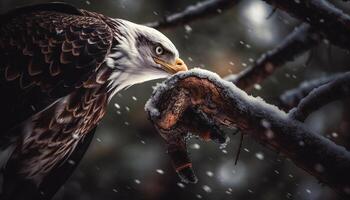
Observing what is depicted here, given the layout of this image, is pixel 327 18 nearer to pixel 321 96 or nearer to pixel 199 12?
pixel 321 96

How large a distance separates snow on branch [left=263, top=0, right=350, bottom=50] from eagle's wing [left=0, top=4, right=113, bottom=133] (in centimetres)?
97

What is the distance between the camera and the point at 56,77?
7.32 ft

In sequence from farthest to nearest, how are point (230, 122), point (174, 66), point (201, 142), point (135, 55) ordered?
point (201, 142), point (135, 55), point (174, 66), point (230, 122)

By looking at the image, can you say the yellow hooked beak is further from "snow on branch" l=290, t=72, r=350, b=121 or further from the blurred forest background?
the blurred forest background

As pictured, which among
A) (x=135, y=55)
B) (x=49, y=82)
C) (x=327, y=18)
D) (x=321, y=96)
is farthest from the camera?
(x=135, y=55)

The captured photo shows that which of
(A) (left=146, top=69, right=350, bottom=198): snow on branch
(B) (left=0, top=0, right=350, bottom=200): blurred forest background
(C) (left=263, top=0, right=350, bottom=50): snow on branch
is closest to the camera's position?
(A) (left=146, top=69, right=350, bottom=198): snow on branch

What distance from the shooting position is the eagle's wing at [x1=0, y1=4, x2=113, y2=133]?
7.25 feet

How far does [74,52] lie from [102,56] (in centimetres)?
14

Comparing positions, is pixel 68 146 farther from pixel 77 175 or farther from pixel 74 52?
pixel 77 175

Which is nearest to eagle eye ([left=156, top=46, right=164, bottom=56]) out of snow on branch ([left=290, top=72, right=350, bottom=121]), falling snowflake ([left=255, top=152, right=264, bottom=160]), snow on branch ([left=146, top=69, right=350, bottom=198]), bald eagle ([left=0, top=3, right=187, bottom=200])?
bald eagle ([left=0, top=3, right=187, bottom=200])

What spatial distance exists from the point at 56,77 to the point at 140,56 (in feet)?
1.68

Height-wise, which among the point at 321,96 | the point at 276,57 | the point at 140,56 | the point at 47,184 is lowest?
the point at 47,184

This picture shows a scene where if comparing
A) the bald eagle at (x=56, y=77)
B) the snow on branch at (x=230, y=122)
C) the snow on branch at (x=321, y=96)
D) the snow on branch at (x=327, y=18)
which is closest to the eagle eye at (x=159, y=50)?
the bald eagle at (x=56, y=77)

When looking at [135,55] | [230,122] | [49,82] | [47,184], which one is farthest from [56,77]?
[230,122]
